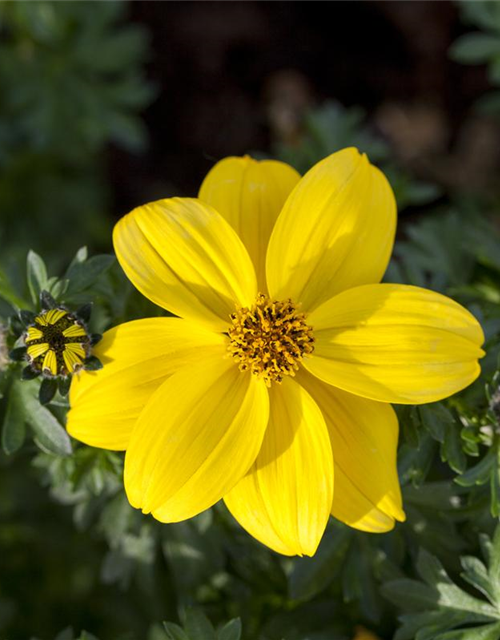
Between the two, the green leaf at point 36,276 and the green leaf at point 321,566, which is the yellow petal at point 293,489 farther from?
the green leaf at point 36,276

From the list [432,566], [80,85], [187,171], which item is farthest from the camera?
[187,171]

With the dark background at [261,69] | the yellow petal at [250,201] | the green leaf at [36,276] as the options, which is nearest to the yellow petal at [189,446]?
the yellow petal at [250,201]

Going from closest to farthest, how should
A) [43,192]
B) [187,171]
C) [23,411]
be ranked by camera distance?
[23,411] < [43,192] < [187,171]

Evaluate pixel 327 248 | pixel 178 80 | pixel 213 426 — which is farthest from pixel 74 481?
pixel 178 80

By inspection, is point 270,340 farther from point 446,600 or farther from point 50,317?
point 446,600

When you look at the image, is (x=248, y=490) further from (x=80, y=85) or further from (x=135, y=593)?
(x=80, y=85)

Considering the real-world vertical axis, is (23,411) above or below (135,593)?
above

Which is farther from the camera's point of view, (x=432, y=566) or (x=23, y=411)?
(x=432, y=566)

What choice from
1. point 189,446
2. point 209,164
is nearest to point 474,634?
point 189,446
